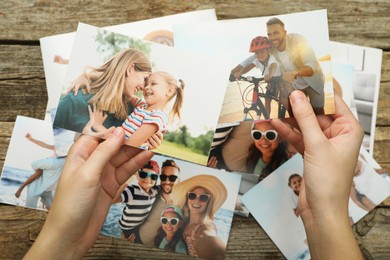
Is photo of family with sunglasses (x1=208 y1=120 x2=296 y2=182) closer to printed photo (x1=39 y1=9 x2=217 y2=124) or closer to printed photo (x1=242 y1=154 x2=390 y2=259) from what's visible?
printed photo (x1=242 y1=154 x2=390 y2=259)

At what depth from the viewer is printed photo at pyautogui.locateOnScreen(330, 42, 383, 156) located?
0.88 metres

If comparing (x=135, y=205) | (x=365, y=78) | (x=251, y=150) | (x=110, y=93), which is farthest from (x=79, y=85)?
(x=365, y=78)

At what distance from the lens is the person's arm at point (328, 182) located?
718 mm

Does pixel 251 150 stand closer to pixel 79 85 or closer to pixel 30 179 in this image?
pixel 79 85

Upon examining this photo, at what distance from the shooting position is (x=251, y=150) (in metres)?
0.86

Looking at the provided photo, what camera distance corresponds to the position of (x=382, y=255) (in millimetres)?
879

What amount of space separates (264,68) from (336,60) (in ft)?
0.62

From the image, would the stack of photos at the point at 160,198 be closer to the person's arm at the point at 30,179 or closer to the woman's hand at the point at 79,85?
the person's arm at the point at 30,179

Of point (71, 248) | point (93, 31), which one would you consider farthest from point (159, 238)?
point (93, 31)

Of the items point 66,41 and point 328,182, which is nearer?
point 328,182

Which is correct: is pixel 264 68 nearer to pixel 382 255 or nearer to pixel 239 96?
pixel 239 96

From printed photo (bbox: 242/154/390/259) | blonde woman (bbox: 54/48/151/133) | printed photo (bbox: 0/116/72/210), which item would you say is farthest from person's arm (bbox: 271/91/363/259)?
printed photo (bbox: 0/116/72/210)

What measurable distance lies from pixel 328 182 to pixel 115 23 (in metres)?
0.57

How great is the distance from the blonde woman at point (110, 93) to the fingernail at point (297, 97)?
11.6 inches
